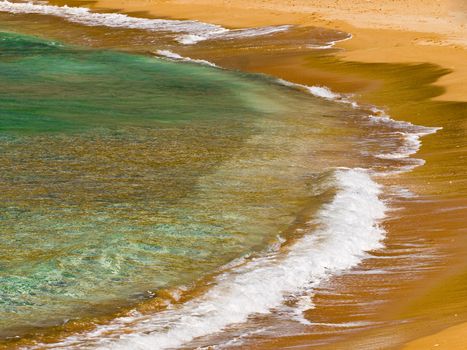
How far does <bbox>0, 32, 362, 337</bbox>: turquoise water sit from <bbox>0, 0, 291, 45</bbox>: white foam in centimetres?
696

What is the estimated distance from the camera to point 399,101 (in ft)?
71.5

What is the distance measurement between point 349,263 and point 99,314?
3.04 metres

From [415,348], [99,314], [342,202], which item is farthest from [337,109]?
[415,348]

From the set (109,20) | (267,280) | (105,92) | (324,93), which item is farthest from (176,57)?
(267,280)

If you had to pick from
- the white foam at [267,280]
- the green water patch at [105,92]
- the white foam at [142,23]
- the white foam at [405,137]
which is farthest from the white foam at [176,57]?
the white foam at [267,280]

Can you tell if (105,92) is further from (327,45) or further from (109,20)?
(109,20)

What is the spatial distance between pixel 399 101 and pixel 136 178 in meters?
8.66

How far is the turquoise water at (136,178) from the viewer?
1066 centimetres

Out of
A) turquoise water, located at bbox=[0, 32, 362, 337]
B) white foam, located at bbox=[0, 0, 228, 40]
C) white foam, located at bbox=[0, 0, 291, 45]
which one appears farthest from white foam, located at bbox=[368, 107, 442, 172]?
white foam, located at bbox=[0, 0, 228, 40]

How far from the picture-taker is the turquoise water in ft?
35.0

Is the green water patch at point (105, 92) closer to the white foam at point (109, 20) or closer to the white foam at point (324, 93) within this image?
the white foam at point (324, 93)

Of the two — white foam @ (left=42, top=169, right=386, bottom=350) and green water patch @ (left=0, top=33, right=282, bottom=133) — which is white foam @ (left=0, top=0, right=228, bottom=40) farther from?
white foam @ (left=42, top=169, right=386, bottom=350)

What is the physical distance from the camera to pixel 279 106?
21.7 metres

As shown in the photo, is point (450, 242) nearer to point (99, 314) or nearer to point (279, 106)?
point (99, 314)
